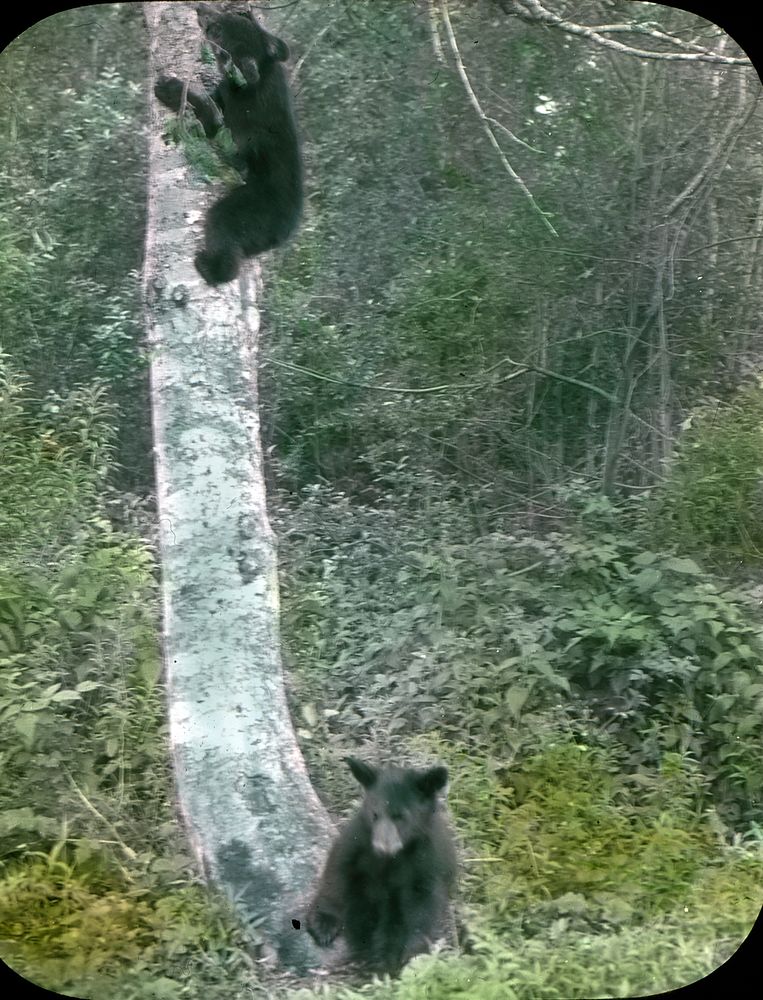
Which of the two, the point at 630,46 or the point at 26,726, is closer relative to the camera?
the point at 26,726

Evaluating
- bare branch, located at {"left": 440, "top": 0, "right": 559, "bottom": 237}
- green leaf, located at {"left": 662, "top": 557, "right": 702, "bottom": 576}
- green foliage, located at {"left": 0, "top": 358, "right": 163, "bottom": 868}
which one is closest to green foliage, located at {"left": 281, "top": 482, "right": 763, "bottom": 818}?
green leaf, located at {"left": 662, "top": 557, "right": 702, "bottom": 576}

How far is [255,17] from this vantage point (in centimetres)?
397

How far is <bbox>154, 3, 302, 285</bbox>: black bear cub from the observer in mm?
3969

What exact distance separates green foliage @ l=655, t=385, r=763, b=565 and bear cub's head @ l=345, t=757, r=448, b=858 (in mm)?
1278

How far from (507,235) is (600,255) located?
1.16 feet

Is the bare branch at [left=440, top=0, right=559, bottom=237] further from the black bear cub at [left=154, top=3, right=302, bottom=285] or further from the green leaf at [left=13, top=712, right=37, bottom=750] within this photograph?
the green leaf at [left=13, top=712, right=37, bottom=750]

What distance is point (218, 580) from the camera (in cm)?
390

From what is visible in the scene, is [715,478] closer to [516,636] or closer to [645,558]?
[645,558]

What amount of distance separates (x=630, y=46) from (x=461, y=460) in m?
1.68

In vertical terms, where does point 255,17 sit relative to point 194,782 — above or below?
above

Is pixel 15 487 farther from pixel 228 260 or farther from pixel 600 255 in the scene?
pixel 600 255

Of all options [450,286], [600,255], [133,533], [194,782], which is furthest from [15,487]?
[600,255]

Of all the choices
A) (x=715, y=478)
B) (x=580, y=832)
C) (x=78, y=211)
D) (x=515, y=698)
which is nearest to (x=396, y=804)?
(x=515, y=698)

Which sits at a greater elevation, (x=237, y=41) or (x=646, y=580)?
(x=237, y=41)
